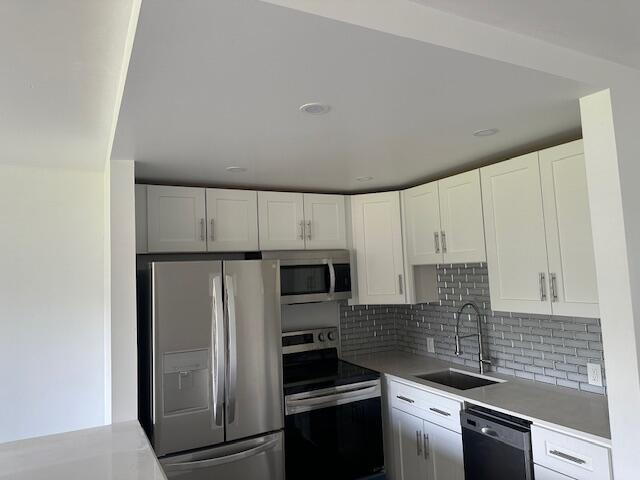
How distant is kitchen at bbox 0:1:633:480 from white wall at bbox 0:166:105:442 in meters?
0.13

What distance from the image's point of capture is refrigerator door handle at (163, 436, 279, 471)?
233 cm

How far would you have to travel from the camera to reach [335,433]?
9.32ft

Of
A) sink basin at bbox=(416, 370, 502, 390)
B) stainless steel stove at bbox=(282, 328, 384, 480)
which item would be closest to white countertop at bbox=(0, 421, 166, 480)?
stainless steel stove at bbox=(282, 328, 384, 480)

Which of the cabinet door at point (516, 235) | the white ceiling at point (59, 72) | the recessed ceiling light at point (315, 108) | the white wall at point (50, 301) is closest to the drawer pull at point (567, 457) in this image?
the cabinet door at point (516, 235)

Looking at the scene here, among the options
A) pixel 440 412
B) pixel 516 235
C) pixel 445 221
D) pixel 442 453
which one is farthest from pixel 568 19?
pixel 442 453

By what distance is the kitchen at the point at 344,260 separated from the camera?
1.51 m

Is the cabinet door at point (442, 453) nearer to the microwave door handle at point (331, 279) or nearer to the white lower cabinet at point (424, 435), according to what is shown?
the white lower cabinet at point (424, 435)

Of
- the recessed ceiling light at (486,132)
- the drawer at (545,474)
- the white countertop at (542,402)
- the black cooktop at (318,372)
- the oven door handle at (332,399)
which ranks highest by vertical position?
the recessed ceiling light at (486,132)

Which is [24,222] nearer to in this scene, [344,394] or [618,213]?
[344,394]

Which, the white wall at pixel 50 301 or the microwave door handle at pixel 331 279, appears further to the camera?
the microwave door handle at pixel 331 279

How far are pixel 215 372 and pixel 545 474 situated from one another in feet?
5.63

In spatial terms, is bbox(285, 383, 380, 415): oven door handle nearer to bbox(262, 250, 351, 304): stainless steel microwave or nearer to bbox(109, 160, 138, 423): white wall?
bbox(262, 250, 351, 304): stainless steel microwave

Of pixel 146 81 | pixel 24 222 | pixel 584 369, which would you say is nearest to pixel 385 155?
pixel 146 81

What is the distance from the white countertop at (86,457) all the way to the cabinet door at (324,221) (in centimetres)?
175
